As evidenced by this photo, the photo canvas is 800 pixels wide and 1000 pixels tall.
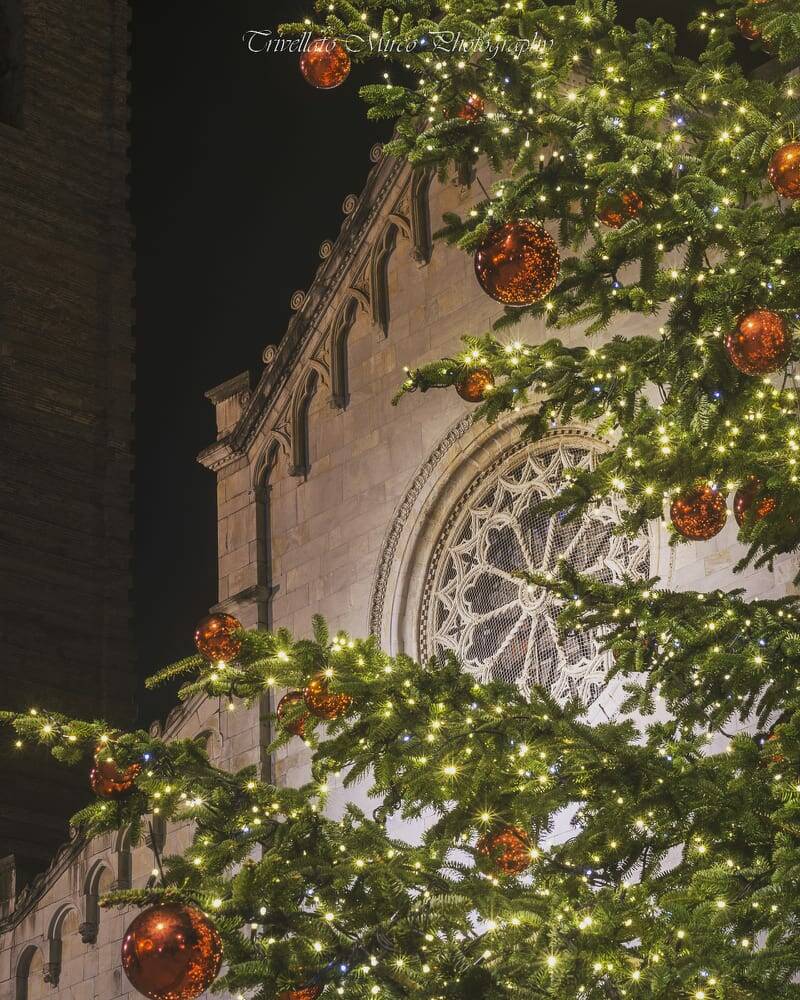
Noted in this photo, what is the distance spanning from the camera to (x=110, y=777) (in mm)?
6609

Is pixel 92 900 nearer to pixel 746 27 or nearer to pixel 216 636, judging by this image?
pixel 216 636

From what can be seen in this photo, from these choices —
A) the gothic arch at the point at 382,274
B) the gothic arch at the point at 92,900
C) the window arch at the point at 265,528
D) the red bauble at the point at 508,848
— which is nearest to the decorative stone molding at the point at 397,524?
the window arch at the point at 265,528

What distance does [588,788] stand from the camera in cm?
605

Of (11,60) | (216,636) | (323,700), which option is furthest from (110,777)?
(11,60)

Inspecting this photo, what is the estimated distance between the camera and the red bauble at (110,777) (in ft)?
20.6

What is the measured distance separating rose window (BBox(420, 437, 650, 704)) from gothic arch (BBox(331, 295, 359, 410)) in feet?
6.31

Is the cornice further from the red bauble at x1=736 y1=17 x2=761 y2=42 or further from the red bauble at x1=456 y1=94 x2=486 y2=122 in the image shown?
the red bauble at x1=456 y1=94 x2=486 y2=122

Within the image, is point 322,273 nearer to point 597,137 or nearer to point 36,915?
point 36,915

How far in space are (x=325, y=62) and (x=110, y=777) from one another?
352 centimetres

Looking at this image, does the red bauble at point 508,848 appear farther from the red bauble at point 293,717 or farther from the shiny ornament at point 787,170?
the shiny ornament at point 787,170

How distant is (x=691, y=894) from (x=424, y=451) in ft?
25.0

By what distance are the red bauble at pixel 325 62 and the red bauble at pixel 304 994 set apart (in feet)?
13.8

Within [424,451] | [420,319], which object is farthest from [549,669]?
[420,319]

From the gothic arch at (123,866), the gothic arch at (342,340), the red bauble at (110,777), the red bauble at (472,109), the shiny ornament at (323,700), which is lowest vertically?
the red bauble at (110,777)
